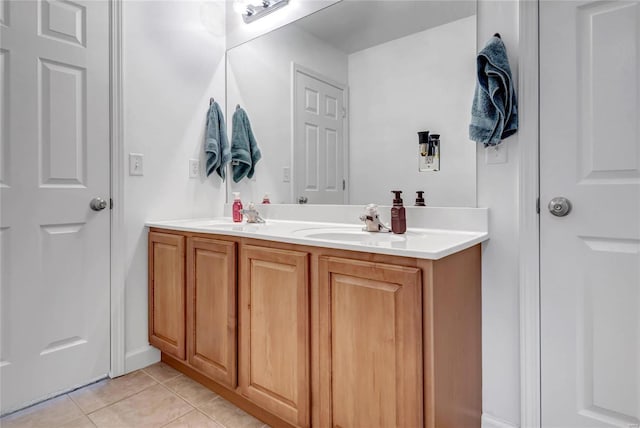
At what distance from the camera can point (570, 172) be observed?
1.23 meters

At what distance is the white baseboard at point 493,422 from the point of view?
1.36m

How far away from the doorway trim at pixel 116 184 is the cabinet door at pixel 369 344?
1.27 m

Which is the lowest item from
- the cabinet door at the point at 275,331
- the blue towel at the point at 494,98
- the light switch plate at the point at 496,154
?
the cabinet door at the point at 275,331

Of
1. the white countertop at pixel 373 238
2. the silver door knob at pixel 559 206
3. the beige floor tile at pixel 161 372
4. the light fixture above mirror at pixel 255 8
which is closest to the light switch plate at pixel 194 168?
the white countertop at pixel 373 238

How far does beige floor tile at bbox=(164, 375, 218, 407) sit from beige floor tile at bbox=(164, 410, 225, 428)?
0.09 m

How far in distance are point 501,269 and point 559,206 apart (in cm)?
30

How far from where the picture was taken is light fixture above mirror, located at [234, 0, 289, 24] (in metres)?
2.09

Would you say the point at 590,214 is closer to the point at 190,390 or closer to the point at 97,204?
the point at 190,390

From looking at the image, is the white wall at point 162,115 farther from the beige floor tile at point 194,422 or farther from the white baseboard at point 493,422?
the white baseboard at point 493,422

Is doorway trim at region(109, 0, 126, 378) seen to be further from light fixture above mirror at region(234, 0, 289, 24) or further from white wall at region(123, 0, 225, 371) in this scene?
light fixture above mirror at region(234, 0, 289, 24)

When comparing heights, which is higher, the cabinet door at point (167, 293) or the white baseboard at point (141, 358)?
the cabinet door at point (167, 293)

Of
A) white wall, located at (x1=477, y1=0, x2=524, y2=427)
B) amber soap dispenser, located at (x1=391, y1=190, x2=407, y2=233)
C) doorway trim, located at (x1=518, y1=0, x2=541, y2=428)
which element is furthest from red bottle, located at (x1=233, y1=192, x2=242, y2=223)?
doorway trim, located at (x1=518, y1=0, x2=541, y2=428)

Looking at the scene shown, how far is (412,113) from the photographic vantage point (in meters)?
1.61

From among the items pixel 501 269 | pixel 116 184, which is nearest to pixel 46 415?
pixel 116 184
